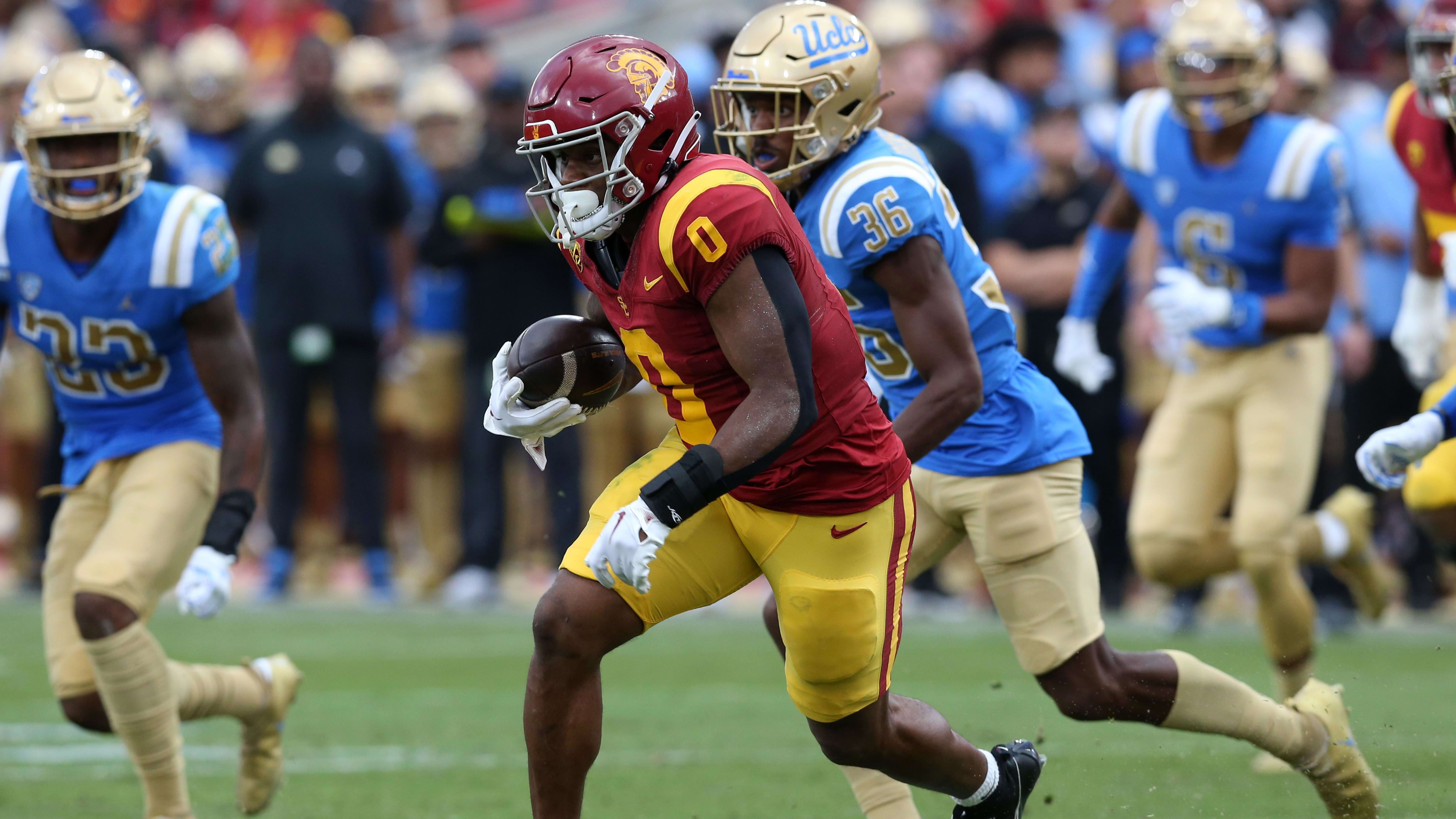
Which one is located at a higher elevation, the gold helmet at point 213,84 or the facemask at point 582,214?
the facemask at point 582,214

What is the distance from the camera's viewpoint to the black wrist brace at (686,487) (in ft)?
10.3

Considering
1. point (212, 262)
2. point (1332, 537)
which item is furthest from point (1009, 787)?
point (1332, 537)

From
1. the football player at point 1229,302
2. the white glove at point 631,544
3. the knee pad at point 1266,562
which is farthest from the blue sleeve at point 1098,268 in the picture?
the white glove at point 631,544

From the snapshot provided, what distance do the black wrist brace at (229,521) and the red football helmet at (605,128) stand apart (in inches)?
53.0

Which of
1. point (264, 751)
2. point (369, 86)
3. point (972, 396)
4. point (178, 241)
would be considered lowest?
point (264, 751)

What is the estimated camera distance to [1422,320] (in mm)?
5289

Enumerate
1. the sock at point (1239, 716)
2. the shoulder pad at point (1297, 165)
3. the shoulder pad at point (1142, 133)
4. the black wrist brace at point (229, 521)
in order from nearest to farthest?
the sock at point (1239, 716) → the black wrist brace at point (229, 521) → the shoulder pad at point (1297, 165) → the shoulder pad at point (1142, 133)

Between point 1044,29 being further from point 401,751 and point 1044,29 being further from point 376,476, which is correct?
point 401,751

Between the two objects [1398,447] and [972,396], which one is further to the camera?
[1398,447]

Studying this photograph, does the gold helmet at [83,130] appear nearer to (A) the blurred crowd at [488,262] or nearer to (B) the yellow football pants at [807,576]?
(B) the yellow football pants at [807,576]

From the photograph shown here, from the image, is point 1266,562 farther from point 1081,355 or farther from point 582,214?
point 582,214

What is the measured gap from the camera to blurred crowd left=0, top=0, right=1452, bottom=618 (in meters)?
8.13

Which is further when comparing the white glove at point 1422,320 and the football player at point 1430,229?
the white glove at point 1422,320

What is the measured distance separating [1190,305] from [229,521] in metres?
2.77
